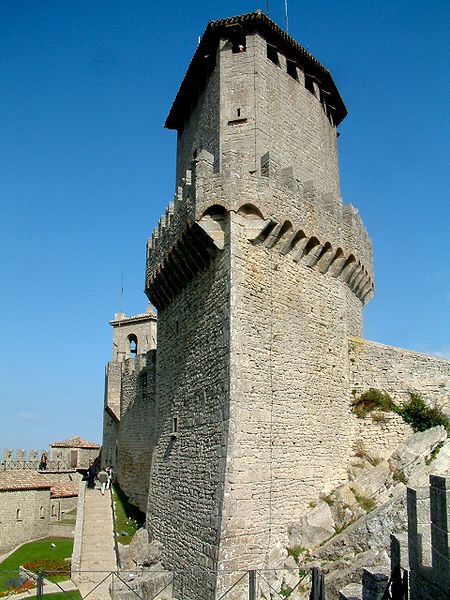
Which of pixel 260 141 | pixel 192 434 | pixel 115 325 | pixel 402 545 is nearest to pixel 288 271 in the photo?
pixel 260 141

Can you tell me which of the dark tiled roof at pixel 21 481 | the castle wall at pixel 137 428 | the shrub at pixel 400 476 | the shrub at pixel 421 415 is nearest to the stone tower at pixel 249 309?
the shrub at pixel 400 476

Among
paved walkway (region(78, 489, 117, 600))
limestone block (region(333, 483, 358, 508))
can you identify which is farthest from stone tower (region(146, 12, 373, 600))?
paved walkway (region(78, 489, 117, 600))

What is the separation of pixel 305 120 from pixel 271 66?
1.79m

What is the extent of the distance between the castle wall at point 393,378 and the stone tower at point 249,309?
0.48 meters

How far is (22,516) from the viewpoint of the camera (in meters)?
29.8

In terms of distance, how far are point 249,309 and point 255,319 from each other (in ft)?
0.87

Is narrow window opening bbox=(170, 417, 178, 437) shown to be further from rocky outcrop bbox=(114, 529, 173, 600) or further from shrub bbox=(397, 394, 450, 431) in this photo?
shrub bbox=(397, 394, 450, 431)

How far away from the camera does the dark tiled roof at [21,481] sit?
3026cm

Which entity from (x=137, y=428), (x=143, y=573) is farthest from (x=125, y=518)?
(x=143, y=573)

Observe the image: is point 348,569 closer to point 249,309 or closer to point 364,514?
point 364,514

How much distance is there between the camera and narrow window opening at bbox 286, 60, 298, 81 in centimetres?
1603

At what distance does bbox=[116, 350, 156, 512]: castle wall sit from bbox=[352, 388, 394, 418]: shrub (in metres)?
8.73

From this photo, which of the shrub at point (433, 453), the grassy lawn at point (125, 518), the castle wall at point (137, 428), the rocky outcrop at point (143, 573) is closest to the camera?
the rocky outcrop at point (143, 573)

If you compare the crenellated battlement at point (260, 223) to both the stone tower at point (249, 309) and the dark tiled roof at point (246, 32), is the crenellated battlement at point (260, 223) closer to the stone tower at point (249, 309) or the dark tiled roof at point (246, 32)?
the stone tower at point (249, 309)
